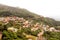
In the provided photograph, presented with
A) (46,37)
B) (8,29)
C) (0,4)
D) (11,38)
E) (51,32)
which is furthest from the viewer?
(0,4)

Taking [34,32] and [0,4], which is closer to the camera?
[34,32]

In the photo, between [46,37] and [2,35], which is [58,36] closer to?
[46,37]

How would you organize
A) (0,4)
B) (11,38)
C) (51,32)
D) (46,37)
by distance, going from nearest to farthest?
(11,38) < (46,37) < (51,32) < (0,4)

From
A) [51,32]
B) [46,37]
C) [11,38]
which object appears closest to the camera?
[11,38]

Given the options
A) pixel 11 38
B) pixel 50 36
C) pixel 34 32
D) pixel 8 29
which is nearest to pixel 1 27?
pixel 8 29

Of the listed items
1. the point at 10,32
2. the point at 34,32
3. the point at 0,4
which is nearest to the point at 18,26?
the point at 34,32

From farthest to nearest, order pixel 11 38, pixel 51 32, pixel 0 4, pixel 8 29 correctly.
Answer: pixel 0 4, pixel 51 32, pixel 8 29, pixel 11 38

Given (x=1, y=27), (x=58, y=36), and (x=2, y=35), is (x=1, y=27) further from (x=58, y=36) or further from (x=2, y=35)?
(x=58, y=36)

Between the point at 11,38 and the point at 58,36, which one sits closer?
the point at 11,38
